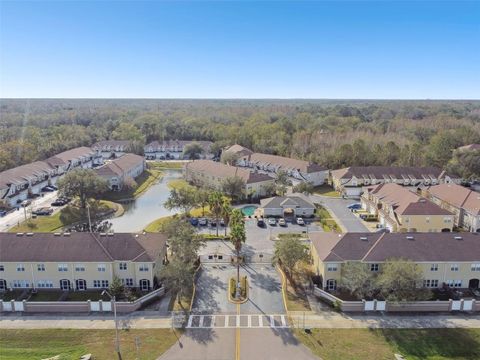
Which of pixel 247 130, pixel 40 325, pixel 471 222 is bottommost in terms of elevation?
pixel 40 325

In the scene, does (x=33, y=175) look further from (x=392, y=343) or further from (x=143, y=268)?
(x=392, y=343)

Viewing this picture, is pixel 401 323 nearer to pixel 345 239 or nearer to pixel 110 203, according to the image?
pixel 345 239

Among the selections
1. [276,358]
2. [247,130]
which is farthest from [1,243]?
[247,130]

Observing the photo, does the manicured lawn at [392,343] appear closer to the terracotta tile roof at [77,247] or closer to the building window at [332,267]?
the building window at [332,267]

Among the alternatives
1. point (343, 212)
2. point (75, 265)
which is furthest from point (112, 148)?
point (75, 265)

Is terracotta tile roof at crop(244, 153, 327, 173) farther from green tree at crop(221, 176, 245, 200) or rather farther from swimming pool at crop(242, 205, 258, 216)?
swimming pool at crop(242, 205, 258, 216)

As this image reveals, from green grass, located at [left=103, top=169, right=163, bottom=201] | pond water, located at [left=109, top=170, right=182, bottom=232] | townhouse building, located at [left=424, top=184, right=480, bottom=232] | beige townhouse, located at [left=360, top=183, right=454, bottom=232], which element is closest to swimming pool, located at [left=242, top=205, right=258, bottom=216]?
pond water, located at [left=109, top=170, right=182, bottom=232]

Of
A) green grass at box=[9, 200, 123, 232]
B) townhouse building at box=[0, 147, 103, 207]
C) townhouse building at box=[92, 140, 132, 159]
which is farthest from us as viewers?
townhouse building at box=[92, 140, 132, 159]
